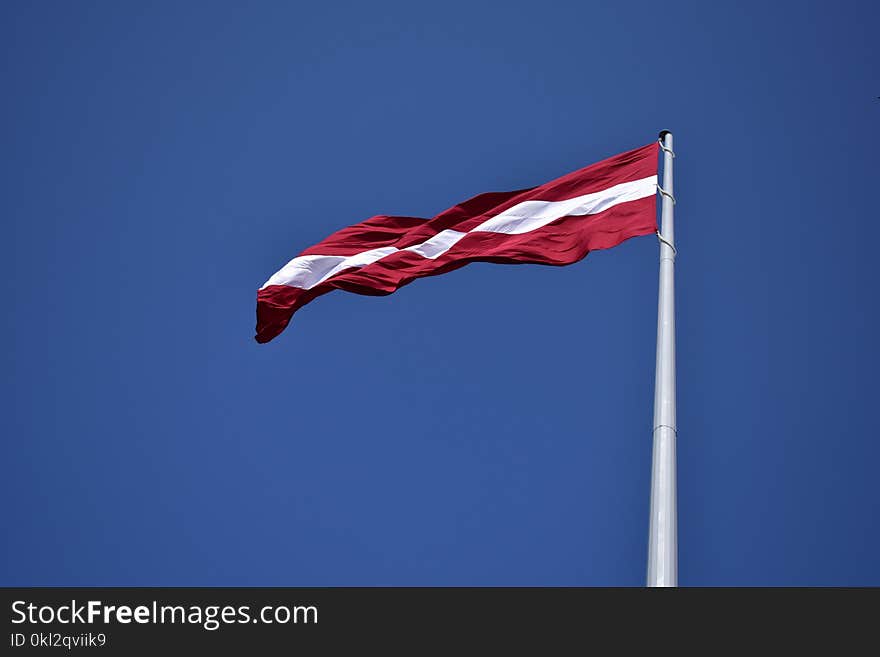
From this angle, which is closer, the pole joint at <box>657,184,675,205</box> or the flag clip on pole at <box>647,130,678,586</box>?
the flag clip on pole at <box>647,130,678,586</box>

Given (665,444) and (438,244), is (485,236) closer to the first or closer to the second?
(438,244)

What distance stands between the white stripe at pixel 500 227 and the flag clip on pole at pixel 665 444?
1362 millimetres

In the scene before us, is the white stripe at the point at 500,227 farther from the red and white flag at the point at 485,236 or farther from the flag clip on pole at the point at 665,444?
the flag clip on pole at the point at 665,444

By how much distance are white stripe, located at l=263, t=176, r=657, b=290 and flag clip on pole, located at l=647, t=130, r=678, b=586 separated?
1362 mm

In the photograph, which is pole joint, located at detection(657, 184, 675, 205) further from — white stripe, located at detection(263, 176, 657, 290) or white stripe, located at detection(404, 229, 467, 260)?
white stripe, located at detection(404, 229, 467, 260)

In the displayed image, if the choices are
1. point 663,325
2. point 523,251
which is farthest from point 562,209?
point 663,325

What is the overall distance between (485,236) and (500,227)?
247 millimetres

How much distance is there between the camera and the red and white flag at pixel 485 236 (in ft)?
52.4

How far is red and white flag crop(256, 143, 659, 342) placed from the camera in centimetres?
1598

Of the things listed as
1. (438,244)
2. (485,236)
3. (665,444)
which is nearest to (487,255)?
(485,236)

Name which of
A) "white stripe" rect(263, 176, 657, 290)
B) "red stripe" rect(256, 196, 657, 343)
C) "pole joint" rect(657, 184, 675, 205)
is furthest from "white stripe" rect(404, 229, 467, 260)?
"pole joint" rect(657, 184, 675, 205)

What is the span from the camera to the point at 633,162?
1714cm

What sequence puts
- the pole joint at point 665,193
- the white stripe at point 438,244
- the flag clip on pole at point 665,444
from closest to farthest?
the flag clip on pole at point 665,444 → the pole joint at point 665,193 → the white stripe at point 438,244

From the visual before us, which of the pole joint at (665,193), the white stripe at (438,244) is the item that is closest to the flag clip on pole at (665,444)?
the pole joint at (665,193)
